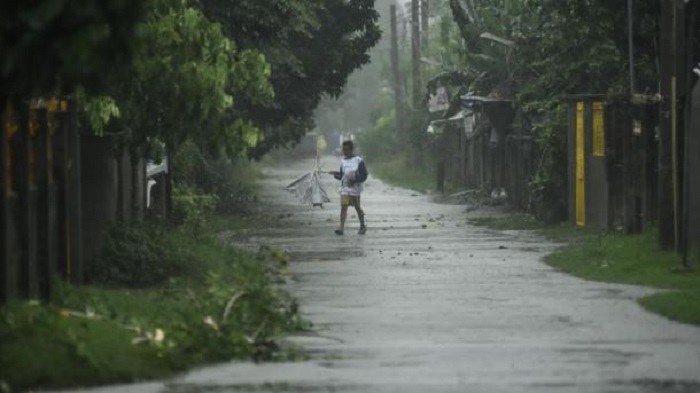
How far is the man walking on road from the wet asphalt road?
288 cm

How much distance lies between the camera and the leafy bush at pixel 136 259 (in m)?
19.7

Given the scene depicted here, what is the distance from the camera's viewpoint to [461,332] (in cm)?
1593

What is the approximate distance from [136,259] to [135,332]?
605cm

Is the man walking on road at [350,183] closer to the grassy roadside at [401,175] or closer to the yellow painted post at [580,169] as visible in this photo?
the yellow painted post at [580,169]

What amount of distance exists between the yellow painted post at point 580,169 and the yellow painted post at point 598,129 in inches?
29.6

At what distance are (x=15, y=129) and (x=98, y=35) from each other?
5.48 meters

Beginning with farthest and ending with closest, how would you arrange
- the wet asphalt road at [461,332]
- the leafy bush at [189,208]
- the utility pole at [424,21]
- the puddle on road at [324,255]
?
the utility pole at [424,21]
the leafy bush at [189,208]
the puddle on road at [324,255]
the wet asphalt road at [461,332]

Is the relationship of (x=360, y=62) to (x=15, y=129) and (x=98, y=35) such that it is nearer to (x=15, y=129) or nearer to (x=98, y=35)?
(x=15, y=129)

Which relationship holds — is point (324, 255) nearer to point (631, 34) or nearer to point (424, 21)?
point (631, 34)

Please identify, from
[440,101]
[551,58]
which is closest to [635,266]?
[551,58]

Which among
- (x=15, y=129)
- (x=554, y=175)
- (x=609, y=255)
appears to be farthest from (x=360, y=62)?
(x=15, y=129)

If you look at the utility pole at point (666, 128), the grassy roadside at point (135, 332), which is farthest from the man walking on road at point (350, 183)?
the grassy roadside at point (135, 332)

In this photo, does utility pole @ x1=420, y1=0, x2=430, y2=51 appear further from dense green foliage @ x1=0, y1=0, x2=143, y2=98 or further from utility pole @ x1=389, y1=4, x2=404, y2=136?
dense green foliage @ x1=0, y1=0, x2=143, y2=98

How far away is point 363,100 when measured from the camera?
5487 inches
